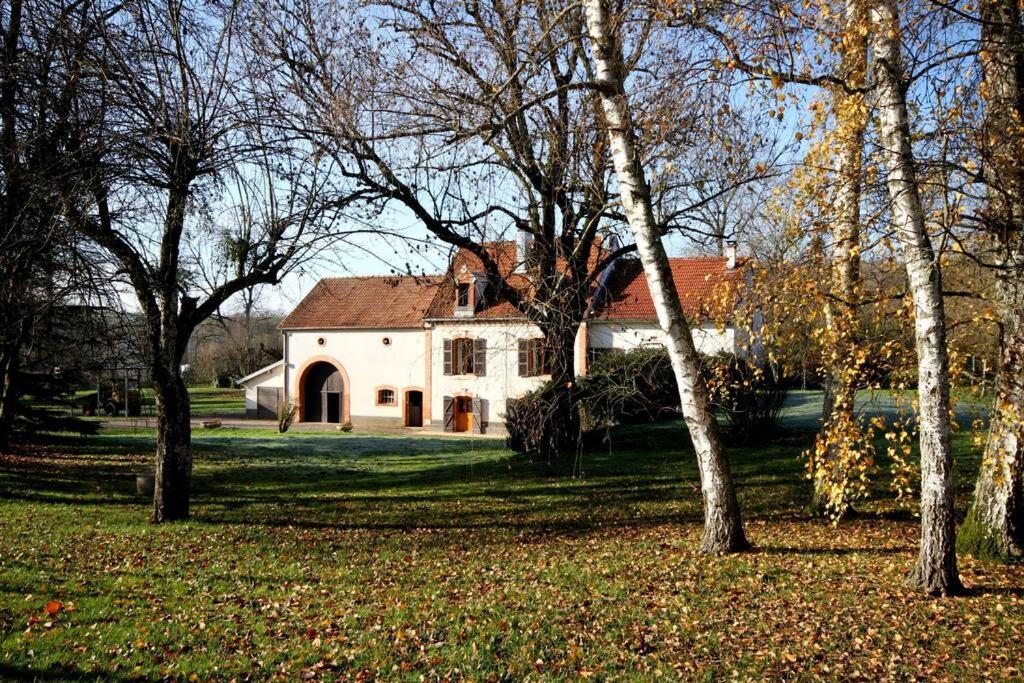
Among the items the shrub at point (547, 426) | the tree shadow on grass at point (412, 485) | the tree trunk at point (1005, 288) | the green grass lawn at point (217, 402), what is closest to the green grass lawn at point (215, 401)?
the green grass lawn at point (217, 402)

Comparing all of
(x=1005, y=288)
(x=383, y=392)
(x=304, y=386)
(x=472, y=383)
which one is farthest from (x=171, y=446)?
(x=304, y=386)

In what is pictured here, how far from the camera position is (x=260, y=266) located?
35.4ft

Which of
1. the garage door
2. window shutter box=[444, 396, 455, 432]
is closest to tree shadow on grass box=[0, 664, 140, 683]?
window shutter box=[444, 396, 455, 432]

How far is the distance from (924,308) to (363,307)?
107 feet

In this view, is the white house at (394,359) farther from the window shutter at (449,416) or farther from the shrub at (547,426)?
the shrub at (547,426)

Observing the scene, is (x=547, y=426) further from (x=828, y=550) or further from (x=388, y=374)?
(x=388, y=374)

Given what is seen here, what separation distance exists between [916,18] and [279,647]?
7.48 meters

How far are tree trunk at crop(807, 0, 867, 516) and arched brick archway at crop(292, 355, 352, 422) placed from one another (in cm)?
2856

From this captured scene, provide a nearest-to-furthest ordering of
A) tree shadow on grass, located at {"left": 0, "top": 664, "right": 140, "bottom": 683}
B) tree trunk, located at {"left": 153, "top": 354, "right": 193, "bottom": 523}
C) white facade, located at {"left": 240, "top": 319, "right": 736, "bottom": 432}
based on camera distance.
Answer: tree shadow on grass, located at {"left": 0, "top": 664, "right": 140, "bottom": 683} < tree trunk, located at {"left": 153, "top": 354, "right": 193, "bottom": 523} < white facade, located at {"left": 240, "top": 319, "right": 736, "bottom": 432}

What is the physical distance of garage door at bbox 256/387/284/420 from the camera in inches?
1505

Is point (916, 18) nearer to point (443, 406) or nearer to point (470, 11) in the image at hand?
point (470, 11)

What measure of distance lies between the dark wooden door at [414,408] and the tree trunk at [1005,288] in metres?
28.6

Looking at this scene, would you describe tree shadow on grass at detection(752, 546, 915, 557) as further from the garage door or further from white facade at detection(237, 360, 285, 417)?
the garage door

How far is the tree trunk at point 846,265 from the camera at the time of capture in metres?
6.90
